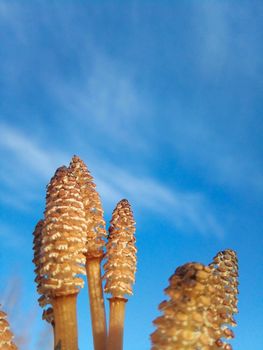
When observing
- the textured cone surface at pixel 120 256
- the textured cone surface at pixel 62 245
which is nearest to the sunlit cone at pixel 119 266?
the textured cone surface at pixel 120 256

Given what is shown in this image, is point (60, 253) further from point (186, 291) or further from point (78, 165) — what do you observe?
point (186, 291)

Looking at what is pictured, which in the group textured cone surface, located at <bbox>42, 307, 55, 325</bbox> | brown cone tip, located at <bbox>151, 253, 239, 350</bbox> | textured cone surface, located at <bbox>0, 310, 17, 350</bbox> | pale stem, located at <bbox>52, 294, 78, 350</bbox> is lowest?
brown cone tip, located at <bbox>151, 253, 239, 350</bbox>

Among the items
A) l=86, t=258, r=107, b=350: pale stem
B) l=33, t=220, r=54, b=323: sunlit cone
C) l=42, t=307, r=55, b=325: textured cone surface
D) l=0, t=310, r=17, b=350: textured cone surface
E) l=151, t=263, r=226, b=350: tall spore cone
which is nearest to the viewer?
l=151, t=263, r=226, b=350: tall spore cone

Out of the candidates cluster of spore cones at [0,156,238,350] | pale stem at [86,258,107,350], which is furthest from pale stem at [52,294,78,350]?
pale stem at [86,258,107,350]

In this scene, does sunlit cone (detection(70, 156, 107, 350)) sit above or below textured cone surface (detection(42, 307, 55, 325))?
above

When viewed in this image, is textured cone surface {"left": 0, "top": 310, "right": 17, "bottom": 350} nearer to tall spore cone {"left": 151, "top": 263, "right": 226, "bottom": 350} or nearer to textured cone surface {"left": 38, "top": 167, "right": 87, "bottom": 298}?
textured cone surface {"left": 38, "top": 167, "right": 87, "bottom": 298}

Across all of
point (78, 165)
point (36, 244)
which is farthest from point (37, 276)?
point (78, 165)

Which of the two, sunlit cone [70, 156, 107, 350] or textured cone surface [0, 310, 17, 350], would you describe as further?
sunlit cone [70, 156, 107, 350]

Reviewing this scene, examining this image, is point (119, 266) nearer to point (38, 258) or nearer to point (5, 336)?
point (38, 258)
